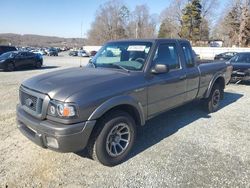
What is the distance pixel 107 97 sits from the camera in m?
3.72

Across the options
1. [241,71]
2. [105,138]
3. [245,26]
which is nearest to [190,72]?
[105,138]

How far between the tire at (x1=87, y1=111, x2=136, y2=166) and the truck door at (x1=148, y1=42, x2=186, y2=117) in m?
0.62

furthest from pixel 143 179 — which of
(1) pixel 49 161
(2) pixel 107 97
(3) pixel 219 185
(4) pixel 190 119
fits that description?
(4) pixel 190 119

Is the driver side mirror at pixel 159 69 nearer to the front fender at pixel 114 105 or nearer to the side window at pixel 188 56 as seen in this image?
the front fender at pixel 114 105

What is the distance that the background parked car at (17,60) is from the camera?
19.0 metres

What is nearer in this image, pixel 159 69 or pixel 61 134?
pixel 61 134

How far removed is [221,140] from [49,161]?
324cm

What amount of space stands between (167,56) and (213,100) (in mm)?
2589

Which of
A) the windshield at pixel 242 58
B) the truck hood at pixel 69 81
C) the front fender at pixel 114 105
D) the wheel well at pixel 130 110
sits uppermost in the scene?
the windshield at pixel 242 58

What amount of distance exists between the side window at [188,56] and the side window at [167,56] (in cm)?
37

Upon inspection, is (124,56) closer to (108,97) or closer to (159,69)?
(159,69)

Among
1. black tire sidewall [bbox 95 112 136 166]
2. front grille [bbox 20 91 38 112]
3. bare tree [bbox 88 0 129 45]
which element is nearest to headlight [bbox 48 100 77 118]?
front grille [bbox 20 91 38 112]

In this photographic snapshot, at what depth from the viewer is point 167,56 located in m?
5.03

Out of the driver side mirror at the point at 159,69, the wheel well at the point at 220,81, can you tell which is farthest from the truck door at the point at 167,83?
the wheel well at the point at 220,81
